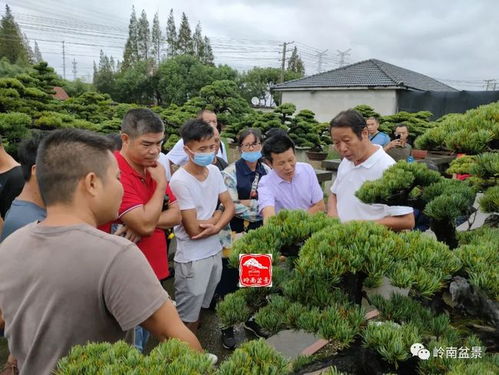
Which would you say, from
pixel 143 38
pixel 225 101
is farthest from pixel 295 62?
pixel 225 101

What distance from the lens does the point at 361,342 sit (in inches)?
42.9

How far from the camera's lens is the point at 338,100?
19.1 m

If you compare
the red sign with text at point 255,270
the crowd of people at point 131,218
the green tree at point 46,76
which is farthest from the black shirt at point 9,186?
the green tree at point 46,76

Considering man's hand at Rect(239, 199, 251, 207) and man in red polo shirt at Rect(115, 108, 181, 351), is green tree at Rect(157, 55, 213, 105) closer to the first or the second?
man's hand at Rect(239, 199, 251, 207)

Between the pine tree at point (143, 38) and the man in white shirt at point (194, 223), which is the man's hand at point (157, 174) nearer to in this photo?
the man in white shirt at point (194, 223)

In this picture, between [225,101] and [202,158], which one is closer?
[202,158]

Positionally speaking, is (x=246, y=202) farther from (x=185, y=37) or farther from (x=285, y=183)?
(x=185, y=37)

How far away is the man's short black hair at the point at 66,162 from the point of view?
42.9 inches

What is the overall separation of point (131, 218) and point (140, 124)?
21.7 inches

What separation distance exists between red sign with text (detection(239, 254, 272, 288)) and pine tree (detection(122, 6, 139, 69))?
5032 cm

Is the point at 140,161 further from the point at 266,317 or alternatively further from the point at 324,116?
the point at 324,116

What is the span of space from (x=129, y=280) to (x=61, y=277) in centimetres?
19

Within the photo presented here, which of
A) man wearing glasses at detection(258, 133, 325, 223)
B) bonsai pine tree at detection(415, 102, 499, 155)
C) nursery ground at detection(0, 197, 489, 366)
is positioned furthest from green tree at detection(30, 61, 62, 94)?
bonsai pine tree at detection(415, 102, 499, 155)

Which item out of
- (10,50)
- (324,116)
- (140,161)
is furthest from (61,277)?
(10,50)
